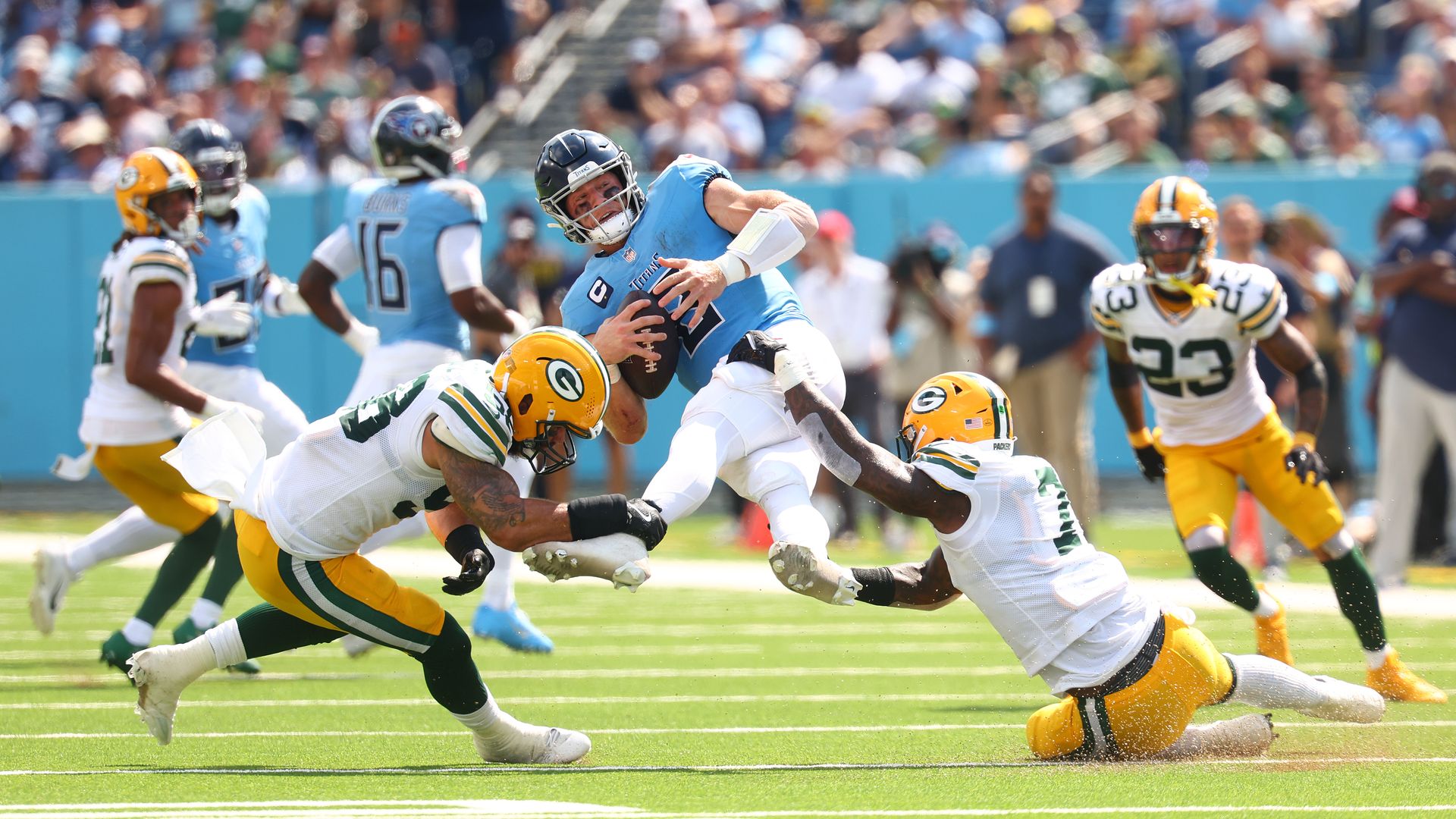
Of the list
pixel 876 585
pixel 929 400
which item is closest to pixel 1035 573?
pixel 876 585

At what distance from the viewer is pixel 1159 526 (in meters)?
14.2

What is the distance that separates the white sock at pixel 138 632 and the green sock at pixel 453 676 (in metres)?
2.25

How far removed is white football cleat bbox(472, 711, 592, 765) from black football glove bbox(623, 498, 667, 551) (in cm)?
64

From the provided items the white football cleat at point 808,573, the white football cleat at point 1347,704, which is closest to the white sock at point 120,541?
the white football cleat at point 808,573

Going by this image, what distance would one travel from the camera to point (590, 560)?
5109mm

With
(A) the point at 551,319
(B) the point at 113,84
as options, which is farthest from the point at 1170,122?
(B) the point at 113,84

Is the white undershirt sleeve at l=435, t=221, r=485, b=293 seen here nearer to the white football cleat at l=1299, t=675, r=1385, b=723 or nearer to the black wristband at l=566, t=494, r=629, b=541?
the black wristband at l=566, t=494, r=629, b=541

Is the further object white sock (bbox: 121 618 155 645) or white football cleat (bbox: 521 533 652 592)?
white sock (bbox: 121 618 155 645)

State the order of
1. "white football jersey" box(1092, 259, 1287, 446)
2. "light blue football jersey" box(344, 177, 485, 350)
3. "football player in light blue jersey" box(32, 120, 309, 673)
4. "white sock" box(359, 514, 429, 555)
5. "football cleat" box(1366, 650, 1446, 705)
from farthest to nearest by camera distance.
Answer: "football player in light blue jersey" box(32, 120, 309, 673)
"light blue football jersey" box(344, 177, 485, 350)
"white sock" box(359, 514, 429, 555)
"white football jersey" box(1092, 259, 1287, 446)
"football cleat" box(1366, 650, 1446, 705)

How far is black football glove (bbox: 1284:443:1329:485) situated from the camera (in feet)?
22.3

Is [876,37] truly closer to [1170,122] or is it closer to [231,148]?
[1170,122]

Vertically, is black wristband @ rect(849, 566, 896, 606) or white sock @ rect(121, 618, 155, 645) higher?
black wristband @ rect(849, 566, 896, 606)

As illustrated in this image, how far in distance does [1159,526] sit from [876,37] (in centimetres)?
500

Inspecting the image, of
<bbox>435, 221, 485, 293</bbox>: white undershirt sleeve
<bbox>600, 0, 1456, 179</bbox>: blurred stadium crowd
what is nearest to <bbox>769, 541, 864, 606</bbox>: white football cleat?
<bbox>435, 221, 485, 293</bbox>: white undershirt sleeve
